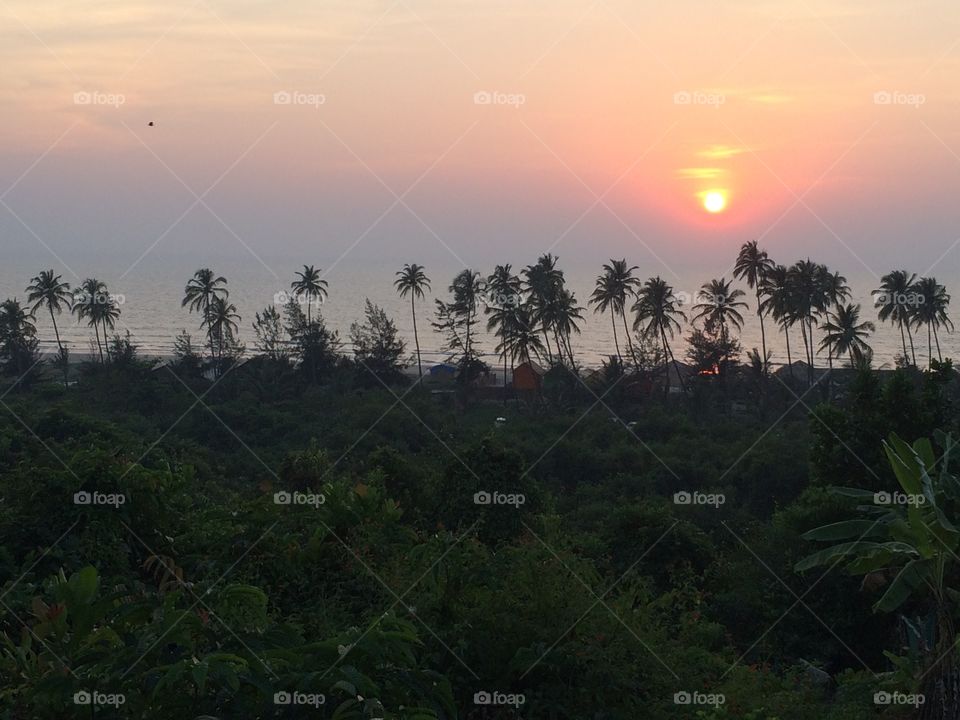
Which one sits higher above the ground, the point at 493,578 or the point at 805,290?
the point at 805,290

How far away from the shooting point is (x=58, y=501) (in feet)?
44.2

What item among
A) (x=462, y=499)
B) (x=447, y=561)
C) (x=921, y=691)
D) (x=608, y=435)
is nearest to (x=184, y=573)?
(x=447, y=561)

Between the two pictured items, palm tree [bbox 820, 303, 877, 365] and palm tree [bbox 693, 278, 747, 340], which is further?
palm tree [bbox 693, 278, 747, 340]

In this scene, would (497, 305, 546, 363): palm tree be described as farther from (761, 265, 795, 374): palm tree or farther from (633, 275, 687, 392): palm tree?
(761, 265, 795, 374): palm tree

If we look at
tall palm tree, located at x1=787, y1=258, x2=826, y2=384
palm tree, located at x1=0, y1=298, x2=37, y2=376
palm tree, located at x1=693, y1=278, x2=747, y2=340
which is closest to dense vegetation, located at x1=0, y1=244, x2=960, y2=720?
tall palm tree, located at x1=787, y1=258, x2=826, y2=384

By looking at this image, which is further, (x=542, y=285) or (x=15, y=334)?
(x=15, y=334)

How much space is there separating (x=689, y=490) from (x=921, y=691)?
104 feet

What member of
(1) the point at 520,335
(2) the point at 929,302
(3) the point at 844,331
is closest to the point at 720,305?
Result: (3) the point at 844,331

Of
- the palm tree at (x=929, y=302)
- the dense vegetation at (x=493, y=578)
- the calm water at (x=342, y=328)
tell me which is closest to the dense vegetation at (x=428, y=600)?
the dense vegetation at (x=493, y=578)

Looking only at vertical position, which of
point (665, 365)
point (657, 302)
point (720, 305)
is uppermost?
point (657, 302)

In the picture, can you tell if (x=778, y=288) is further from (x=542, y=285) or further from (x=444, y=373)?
(x=444, y=373)

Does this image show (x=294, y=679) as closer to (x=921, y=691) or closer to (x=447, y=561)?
(x=447, y=561)

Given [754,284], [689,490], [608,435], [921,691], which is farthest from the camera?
[754,284]

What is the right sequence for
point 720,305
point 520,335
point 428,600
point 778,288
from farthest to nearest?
point 720,305 < point 520,335 < point 778,288 < point 428,600
